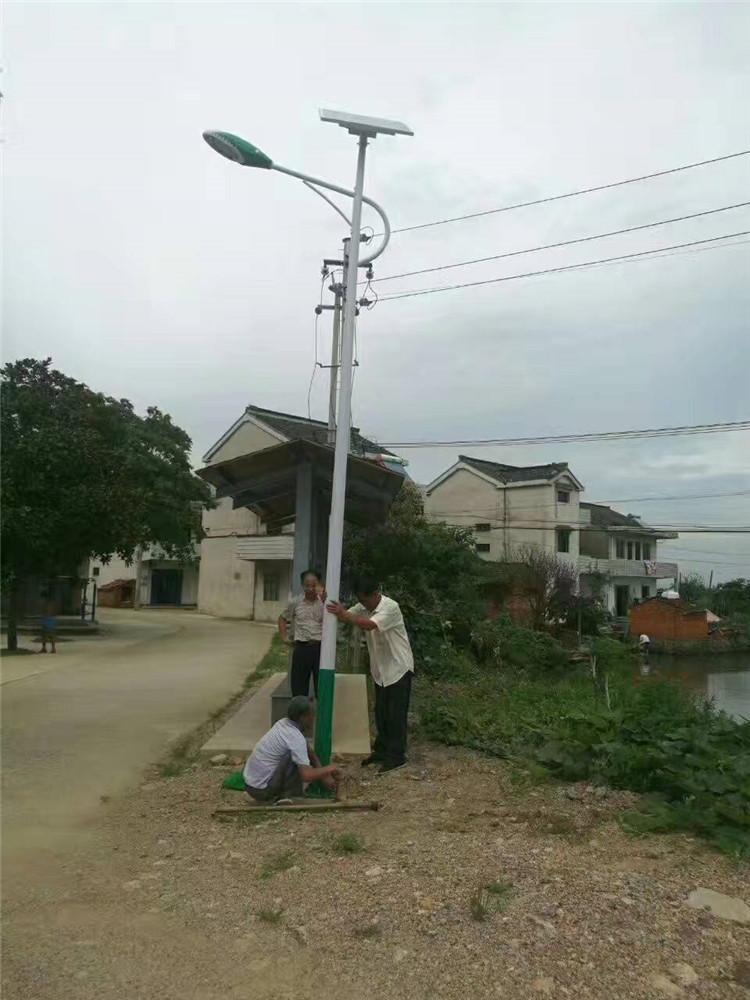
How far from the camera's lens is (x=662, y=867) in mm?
4125

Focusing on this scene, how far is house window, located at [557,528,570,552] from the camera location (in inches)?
1544

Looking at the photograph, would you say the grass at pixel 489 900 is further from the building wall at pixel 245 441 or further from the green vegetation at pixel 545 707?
the building wall at pixel 245 441

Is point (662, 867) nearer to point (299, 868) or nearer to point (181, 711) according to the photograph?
point (299, 868)

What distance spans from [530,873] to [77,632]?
23.0m

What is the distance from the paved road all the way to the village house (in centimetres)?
2146

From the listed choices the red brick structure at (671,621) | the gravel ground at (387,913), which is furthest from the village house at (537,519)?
the gravel ground at (387,913)

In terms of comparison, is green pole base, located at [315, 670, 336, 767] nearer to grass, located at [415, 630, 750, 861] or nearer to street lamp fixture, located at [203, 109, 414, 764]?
street lamp fixture, located at [203, 109, 414, 764]

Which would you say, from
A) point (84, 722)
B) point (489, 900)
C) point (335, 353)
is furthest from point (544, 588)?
point (489, 900)

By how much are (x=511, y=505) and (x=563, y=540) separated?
3.04m

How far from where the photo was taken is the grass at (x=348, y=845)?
450 centimetres

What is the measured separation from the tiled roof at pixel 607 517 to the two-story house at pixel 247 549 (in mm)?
19786

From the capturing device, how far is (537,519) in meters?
39.3

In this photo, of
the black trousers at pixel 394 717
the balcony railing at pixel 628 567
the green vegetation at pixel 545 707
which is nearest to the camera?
the green vegetation at pixel 545 707

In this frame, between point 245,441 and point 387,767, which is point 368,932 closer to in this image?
point 387,767
